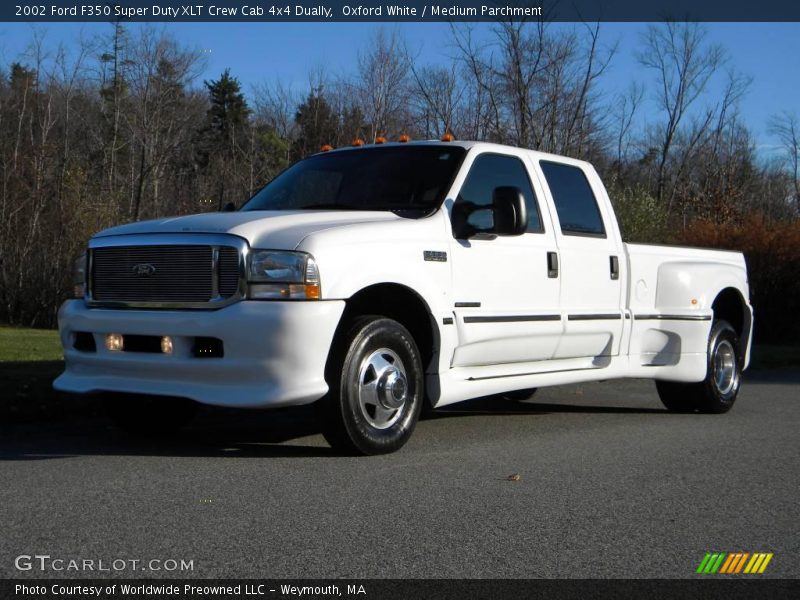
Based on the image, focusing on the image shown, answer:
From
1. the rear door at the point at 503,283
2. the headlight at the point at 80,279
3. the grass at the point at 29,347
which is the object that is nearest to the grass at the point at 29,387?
the grass at the point at 29,347

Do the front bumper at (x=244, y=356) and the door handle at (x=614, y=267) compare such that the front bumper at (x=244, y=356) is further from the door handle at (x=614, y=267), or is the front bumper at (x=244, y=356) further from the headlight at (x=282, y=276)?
the door handle at (x=614, y=267)

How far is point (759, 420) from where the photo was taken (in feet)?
29.6

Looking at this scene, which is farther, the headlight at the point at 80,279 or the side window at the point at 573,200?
the side window at the point at 573,200

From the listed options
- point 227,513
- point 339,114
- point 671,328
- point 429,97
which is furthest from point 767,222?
point 227,513

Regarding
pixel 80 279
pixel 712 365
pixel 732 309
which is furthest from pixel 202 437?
pixel 732 309

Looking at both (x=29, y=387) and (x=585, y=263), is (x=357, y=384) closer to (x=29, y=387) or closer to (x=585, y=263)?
(x=585, y=263)

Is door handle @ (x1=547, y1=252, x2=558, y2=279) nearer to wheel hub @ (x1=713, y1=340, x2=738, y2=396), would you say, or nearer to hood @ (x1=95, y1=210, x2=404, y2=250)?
hood @ (x1=95, y1=210, x2=404, y2=250)

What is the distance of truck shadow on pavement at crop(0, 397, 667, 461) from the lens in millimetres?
6672

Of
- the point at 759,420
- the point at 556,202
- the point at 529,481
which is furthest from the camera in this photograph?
the point at 759,420

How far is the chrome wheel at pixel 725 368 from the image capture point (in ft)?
31.7

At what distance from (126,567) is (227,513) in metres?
0.96

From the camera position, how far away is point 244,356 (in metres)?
6.04

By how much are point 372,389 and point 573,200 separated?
299 centimetres
